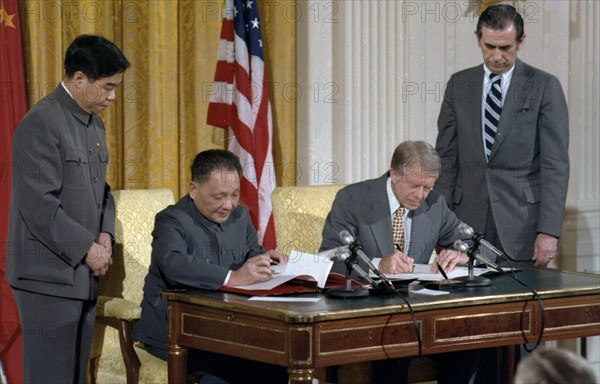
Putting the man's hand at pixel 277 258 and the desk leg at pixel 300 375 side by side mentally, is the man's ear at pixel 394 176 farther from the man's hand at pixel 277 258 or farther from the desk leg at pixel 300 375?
the desk leg at pixel 300 375

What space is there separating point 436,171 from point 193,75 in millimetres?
1891

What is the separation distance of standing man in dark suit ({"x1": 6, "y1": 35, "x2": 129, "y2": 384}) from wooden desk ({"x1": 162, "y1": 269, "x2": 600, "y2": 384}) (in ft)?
1.41

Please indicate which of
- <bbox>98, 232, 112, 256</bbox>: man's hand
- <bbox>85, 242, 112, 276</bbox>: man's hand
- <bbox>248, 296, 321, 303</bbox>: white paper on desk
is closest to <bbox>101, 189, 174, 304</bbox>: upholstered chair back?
<bbox>98, 232, 112, 256</bbox>: man's hand

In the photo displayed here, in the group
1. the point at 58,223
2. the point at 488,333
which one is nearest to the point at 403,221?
the point at 488,333

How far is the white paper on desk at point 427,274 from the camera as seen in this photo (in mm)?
4293

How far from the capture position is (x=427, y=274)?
4.42 m

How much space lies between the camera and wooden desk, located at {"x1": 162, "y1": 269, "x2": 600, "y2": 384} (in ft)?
12.0

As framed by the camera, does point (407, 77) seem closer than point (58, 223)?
No

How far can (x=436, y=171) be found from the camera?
4656 millimetres

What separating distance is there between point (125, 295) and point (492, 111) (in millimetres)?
1950

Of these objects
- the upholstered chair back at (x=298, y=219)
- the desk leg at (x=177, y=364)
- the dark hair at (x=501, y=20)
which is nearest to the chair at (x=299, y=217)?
the upholstered chair back at (x=298, y=219)

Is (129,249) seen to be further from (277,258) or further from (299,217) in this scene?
(299,217)

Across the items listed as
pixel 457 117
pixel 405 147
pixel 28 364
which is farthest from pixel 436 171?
pixel 28 364

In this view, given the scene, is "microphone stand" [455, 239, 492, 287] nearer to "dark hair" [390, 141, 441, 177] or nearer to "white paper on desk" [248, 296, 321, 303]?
"dark hair" [390, 141, 441, 177]
